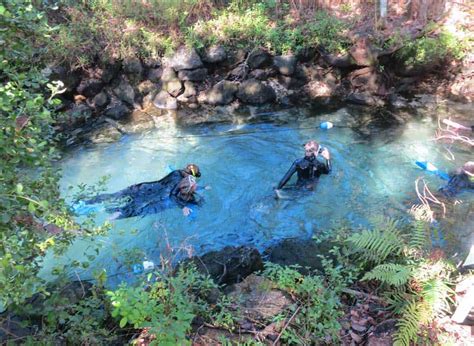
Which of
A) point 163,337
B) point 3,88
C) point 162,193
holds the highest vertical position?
point 3,88

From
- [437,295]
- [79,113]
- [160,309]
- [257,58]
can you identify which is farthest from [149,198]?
[257,58]

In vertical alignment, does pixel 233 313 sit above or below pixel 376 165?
above

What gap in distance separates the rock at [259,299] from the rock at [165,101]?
7242 millimetres

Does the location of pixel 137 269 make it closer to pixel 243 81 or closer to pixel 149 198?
pixel 149 198

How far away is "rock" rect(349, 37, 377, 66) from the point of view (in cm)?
1043

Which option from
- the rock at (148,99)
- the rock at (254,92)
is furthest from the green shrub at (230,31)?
the rock at (148,99)

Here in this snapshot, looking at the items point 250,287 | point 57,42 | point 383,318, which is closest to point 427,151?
point 383,318

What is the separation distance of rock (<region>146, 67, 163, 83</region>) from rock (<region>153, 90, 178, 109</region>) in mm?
550

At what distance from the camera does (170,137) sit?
9148mm

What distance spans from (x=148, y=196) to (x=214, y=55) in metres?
5.65

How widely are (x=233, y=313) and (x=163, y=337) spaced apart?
37.5 inches

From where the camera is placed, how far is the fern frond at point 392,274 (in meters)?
3.61

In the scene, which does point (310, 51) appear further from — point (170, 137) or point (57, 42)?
point (57, 42)

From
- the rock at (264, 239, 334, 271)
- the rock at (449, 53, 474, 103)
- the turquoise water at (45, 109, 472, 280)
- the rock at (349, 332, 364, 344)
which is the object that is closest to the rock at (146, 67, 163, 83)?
the turquoise water at (45, 109, 472, 280)
